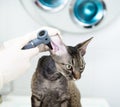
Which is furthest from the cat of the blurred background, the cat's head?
the blurred background

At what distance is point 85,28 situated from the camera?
1244mm

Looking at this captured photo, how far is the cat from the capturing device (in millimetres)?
795

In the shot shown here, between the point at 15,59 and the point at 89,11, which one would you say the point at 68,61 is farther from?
the point at 89,11

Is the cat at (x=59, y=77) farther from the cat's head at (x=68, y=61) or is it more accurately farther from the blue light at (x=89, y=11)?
the blue light at (x=89, y=11)

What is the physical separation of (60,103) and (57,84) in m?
0.05

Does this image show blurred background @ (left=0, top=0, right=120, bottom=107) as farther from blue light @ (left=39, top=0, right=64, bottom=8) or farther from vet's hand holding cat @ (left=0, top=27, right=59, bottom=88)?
vet's hand holding cat @ (left=0, top=27, right=59, bottom=88)

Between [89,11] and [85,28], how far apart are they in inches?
2.8

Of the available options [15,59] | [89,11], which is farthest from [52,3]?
[15,59]

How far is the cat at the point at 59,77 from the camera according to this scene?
31.3 inches

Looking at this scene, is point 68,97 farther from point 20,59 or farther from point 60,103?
point 20,59

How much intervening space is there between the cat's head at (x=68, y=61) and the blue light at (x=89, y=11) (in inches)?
17.9

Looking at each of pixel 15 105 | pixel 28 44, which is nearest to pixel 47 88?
pixel 28 44

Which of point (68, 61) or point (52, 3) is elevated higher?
point (52, 3)

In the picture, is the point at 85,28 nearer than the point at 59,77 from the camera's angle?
No
